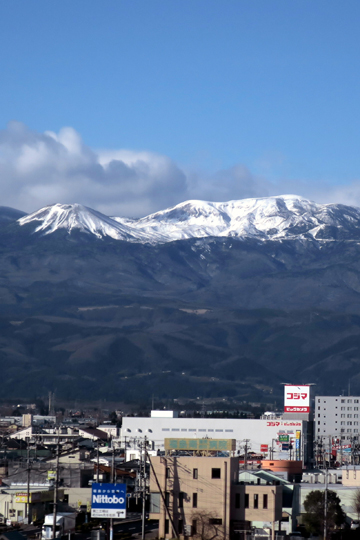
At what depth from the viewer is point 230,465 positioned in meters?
45.4

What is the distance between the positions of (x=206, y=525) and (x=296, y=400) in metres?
93.9

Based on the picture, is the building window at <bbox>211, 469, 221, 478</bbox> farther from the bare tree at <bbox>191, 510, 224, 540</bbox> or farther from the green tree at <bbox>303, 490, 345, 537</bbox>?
the green tree at <bbox>303, 490, 345, 537</bbox>

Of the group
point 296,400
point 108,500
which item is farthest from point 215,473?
point 296,400

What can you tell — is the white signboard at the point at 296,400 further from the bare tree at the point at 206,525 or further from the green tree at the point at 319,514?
the bare tree at the point at 206,525

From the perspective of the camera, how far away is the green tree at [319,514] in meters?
49.2

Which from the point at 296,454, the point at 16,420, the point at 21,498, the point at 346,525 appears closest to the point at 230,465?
the point at 346,525

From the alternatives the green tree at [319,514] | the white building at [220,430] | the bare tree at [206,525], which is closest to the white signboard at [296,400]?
the white building at [220,430]

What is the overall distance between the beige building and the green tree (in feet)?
14.4

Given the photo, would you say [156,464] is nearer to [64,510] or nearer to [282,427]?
[64,510]

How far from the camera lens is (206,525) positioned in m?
44.7

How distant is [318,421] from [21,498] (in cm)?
10418

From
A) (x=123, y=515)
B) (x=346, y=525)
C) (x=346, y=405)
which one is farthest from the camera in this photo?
(x=346, y=405)

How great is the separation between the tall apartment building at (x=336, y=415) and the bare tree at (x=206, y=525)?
110 m

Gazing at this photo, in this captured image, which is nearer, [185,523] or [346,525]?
[185,523]
